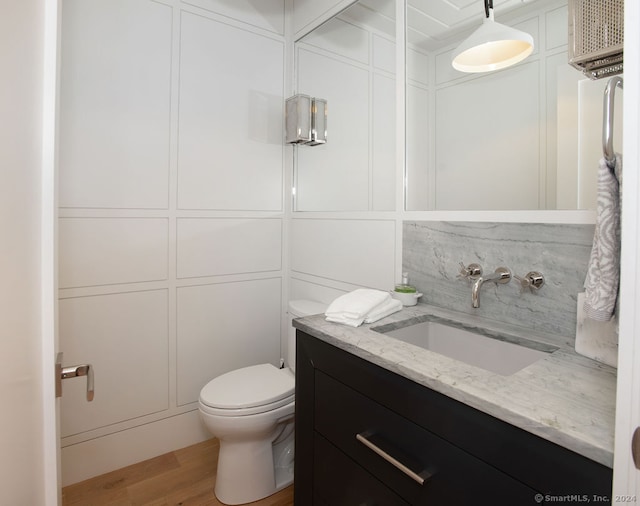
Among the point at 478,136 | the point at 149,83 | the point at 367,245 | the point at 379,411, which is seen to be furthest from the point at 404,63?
the point at 379,411

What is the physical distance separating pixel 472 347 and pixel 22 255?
126 centimetres

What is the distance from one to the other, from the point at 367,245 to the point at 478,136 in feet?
2.28

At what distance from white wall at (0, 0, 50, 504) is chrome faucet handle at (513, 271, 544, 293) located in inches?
50.8

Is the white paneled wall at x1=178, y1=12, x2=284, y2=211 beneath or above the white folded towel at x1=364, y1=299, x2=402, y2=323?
above

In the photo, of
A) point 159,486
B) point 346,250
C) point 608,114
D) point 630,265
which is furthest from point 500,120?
point 159,486

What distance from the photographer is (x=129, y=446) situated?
1.95m

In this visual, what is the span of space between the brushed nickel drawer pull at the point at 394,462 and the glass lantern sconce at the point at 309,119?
1.60m

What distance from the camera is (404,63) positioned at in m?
1.71

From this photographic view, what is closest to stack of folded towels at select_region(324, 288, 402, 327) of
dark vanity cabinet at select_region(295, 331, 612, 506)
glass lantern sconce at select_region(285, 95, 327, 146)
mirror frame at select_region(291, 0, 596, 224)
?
dark vanity cabinet at select_region(295, 331, 612, 506)

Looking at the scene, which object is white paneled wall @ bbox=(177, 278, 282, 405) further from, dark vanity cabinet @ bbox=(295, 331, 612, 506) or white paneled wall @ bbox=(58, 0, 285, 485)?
dark vanity cabinet @ bbox=(295, 331, 612, 506)

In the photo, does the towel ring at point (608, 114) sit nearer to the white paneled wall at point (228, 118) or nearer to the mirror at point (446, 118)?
the mirror at point (446, 118)

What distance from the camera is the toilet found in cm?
163

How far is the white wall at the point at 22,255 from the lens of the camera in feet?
1.55

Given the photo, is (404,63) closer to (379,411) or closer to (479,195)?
A: (479,195)
